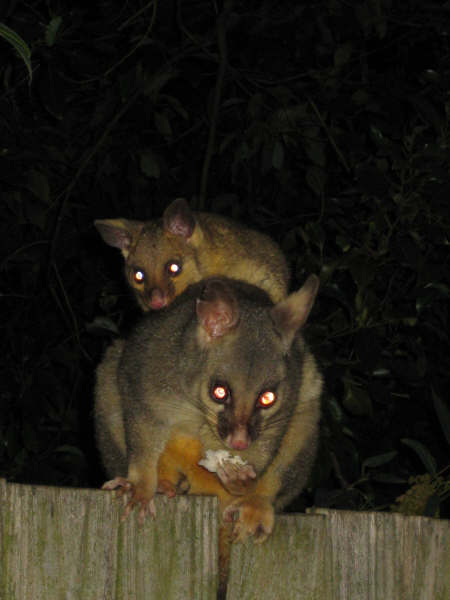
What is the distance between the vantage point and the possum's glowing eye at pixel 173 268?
12.7 feet

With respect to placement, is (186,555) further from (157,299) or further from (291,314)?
(157,299)

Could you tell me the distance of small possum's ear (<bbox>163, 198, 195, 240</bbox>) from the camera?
149 inches

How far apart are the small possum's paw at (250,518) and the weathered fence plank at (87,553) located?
12 centimetres

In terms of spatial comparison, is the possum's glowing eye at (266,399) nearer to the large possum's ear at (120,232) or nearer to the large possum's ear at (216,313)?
the large possum's ear at (216,313)

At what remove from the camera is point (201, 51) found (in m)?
4.07

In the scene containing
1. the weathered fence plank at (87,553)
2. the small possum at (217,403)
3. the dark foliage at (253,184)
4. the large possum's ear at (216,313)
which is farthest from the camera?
the dark foliage at (253,184)

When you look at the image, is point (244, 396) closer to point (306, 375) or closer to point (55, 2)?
point (306, 375)

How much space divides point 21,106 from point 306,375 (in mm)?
2483

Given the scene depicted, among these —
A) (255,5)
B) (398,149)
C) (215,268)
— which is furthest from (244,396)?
(255,5)

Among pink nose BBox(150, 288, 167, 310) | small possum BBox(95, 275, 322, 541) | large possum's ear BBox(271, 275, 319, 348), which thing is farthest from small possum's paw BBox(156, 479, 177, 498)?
pink nose BBox(150, 288, 167, 310)

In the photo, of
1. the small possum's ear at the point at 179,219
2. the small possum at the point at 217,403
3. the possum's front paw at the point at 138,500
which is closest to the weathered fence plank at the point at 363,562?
the possum's front paw at the point at 138,500

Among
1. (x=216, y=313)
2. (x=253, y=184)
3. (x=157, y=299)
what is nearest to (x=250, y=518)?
(x=216, y=313)

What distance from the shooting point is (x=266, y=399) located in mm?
2340

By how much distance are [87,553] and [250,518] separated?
371 mm
